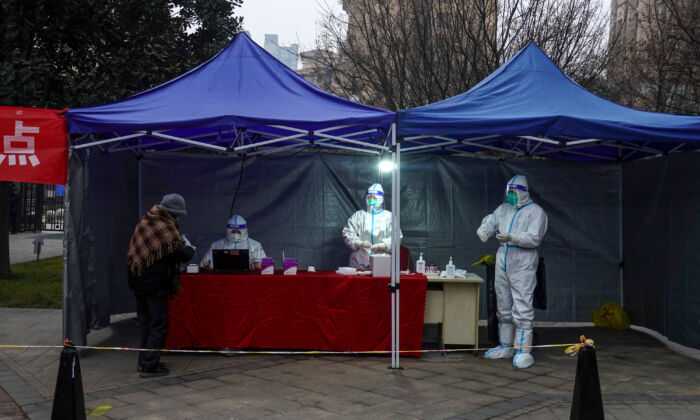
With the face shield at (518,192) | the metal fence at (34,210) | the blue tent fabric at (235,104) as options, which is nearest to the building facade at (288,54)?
Result: the blue tent fabric at (235,104)

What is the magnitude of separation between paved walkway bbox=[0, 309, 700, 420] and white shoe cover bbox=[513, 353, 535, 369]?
8 centimetres

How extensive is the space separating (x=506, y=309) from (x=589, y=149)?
9.93 ft

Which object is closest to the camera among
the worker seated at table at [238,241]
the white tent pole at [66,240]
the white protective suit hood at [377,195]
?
the white tent pole at [66,240]

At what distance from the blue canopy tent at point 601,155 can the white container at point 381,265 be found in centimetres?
131

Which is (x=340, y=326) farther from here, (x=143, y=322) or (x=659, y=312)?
(x=659, y=312)

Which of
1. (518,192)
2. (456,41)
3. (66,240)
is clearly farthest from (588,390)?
(456,41)

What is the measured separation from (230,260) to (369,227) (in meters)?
2.15

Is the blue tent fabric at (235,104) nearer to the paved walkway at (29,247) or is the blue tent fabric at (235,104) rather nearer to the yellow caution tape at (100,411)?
the yellow caution tape at (100,411)

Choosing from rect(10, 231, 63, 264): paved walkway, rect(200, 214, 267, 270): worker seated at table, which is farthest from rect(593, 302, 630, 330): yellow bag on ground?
rect(10, 231, 63, 264): paved walkway

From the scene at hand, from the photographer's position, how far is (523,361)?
21.5ft

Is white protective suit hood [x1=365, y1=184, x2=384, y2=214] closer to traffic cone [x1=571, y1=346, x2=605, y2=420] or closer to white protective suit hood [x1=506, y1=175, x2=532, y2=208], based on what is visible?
white protective suit hood [x1=506, y1=175, x2=532, y2=208]

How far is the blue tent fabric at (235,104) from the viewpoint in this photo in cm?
627

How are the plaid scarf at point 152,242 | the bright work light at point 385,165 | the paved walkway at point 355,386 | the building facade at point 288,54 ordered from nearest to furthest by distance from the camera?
1. the paved walkway at point 355,386
2. the plaid scarf at point 152,242
3. the bright work light at point 385,165
4. the building facade at point 288,54

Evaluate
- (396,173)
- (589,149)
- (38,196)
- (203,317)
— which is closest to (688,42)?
(589,149)
